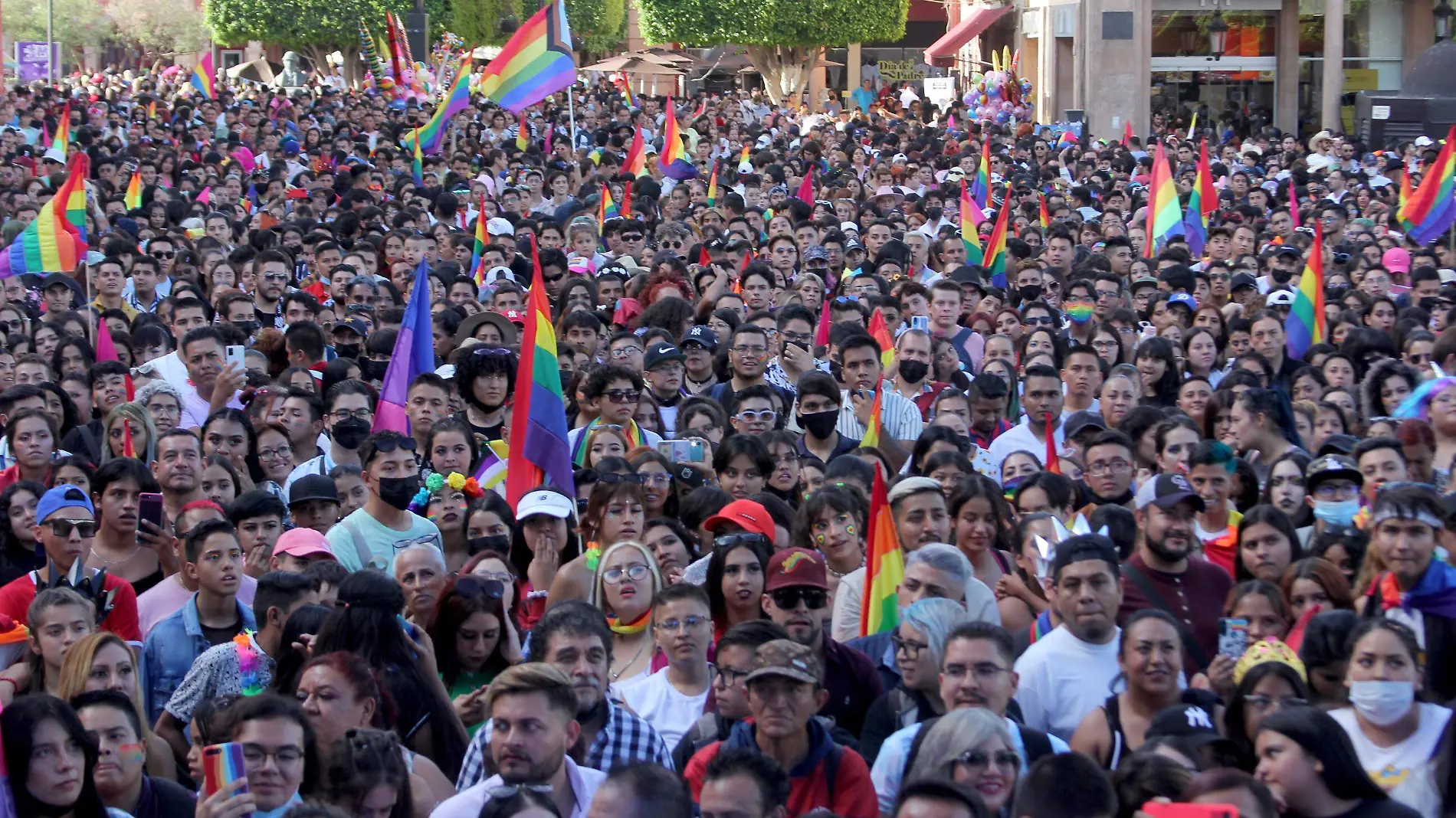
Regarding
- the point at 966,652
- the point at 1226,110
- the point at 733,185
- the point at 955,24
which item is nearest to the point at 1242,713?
the point at 966,652

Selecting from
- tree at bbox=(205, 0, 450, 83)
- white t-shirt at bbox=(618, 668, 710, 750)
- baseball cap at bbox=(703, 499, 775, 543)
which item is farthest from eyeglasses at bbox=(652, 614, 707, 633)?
tree at bbox=(205, 0, 450, 83)

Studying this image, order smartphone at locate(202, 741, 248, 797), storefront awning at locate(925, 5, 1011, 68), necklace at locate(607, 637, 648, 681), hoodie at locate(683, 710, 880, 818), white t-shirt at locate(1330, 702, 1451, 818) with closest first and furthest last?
1. smartphone at locate(202, 741, 248, 797)
2. hoodie at locate(683, 710, 880, 818)
3. white t-shirt at locate(1330, 702, 1451, 818)
4. necklace at locate(607, 637, 648, 681)
5. storefront awning at locate(925, 5, 1011, 68)

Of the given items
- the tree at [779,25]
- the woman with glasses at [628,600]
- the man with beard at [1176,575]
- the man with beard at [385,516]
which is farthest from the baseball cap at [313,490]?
the tree at [779,25]

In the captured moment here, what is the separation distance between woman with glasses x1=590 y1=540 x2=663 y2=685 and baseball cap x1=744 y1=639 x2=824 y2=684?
43.7 inches

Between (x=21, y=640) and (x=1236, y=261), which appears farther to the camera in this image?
(x=1236, y=261)

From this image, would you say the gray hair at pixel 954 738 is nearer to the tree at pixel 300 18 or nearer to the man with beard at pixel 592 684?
the man with beard at pixel 592 684

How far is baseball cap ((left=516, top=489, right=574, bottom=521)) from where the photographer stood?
704 centimetres

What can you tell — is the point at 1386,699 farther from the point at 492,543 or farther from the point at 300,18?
the point at 300,18

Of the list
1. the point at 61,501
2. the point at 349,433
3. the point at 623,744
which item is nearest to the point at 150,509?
the point at 61,501

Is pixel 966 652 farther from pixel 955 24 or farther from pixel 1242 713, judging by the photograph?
pixel 955 24

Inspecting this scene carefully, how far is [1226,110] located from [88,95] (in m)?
21.9

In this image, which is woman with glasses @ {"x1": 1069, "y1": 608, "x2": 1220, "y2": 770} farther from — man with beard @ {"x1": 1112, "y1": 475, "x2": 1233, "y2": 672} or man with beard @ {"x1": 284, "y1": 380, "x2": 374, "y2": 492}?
man with beard @ {"x1": 284, "y1": 380, "x2": 374, "y2": 492}

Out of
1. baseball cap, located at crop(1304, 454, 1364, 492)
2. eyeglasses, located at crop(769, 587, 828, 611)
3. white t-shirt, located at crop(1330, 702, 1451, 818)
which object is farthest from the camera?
baseball cap, located at crop(1304, 454, 1364, 492)

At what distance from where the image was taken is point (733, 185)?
2102 cm
